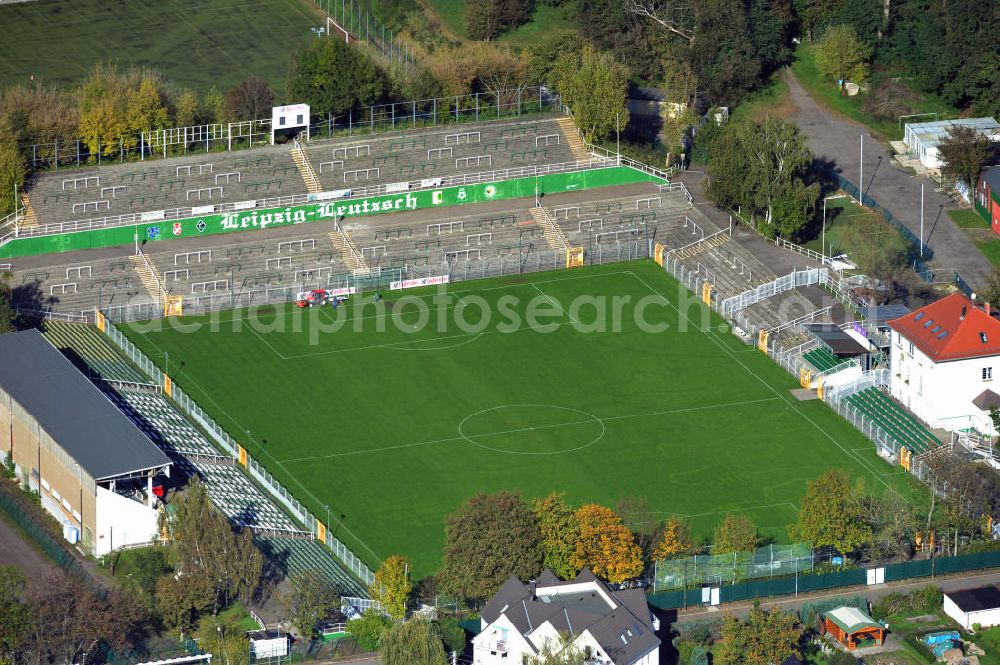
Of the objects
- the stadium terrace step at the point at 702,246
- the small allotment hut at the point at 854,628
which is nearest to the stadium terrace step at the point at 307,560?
the small allotment hut at the point at 854,628

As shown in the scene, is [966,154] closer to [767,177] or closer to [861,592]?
[767,177]

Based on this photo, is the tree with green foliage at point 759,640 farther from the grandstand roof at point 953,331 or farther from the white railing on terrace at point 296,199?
the white railing on terrace at point 296,199

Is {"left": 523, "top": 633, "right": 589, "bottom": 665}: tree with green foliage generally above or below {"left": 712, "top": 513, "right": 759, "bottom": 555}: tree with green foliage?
above

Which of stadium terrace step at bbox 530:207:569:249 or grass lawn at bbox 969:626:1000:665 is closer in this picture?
grass lawn at bbox 969:626:1000:665

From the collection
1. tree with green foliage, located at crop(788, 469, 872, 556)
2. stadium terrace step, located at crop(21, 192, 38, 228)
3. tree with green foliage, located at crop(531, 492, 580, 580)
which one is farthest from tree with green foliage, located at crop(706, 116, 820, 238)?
stadium terrace step, located at crop(21, 192, 38, 228)

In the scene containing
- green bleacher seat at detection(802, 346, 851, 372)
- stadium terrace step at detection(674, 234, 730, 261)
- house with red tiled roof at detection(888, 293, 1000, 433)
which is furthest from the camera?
stadium terrace step at detection(674, 234, 730, 261)

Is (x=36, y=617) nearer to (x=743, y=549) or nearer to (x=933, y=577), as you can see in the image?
(x=743, y=549)

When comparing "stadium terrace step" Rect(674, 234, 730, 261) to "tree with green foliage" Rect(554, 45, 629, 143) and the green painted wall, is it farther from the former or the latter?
"tree with green foliage" Rect(554, 45, 629, 143)
